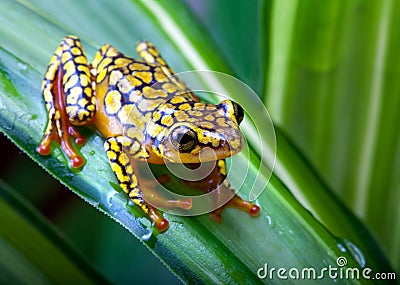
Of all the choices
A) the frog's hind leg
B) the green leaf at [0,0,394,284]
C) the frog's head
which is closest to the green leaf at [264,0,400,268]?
the green leaf at [0,0,394,284]

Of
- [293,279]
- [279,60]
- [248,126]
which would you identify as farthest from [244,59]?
[293,279]

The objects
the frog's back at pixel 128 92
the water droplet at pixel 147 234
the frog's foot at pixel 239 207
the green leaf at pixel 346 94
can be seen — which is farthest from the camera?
the green leaf at pixel 346 94

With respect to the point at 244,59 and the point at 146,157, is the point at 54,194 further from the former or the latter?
the point at 244,59

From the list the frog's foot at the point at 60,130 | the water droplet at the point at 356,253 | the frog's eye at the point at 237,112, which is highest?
the frog's foot at the point at 60,130

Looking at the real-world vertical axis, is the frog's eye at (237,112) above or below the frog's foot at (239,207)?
above

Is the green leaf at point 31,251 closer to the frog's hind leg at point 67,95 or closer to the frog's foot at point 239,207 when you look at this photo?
the frog's hind leg at point 67,95

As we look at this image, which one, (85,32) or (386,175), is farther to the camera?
(386,175)

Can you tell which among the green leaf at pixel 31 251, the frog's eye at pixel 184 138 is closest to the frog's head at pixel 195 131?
the frog's eye at pixel 184 138
